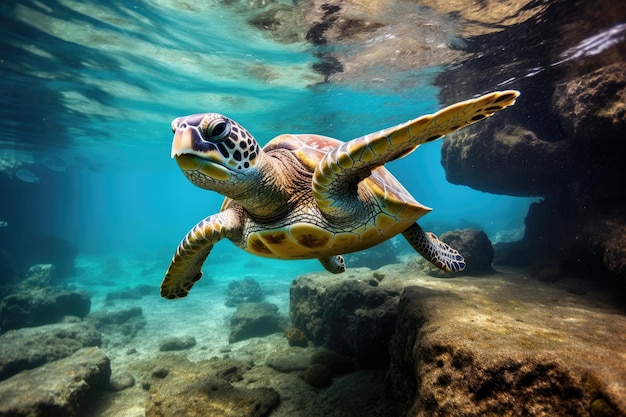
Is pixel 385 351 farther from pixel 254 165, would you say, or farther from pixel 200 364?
pixel 254 165

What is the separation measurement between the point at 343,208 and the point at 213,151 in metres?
1.32

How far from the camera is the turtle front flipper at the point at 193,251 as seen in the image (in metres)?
3.21

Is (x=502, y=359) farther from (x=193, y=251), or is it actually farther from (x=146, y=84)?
(x=146, y=84)

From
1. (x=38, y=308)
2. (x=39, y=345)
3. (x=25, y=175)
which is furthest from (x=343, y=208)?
(x=25, y=175)

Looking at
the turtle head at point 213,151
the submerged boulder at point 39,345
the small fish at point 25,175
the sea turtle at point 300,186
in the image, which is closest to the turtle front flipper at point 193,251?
the sea turtle at point 300,186

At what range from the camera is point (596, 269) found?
7.38m

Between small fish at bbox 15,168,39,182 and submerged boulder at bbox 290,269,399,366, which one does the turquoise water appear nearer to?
small fish at bbox 15,168,39,182

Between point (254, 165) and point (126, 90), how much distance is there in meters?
14.7

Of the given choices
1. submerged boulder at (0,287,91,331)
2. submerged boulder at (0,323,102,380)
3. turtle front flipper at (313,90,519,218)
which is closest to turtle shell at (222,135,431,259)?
turtle front flipper at (313,90,519,218)

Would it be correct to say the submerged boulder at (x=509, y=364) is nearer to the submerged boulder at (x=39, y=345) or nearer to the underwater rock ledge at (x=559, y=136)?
the underwater rock ledge at (x=559, y=136)

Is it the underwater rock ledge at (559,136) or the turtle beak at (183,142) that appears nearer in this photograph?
the turtle beak at (183,142)

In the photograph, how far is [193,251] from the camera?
339cm

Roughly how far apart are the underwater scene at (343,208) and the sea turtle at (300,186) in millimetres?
23

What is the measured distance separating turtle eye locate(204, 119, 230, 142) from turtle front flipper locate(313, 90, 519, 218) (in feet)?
2.72
